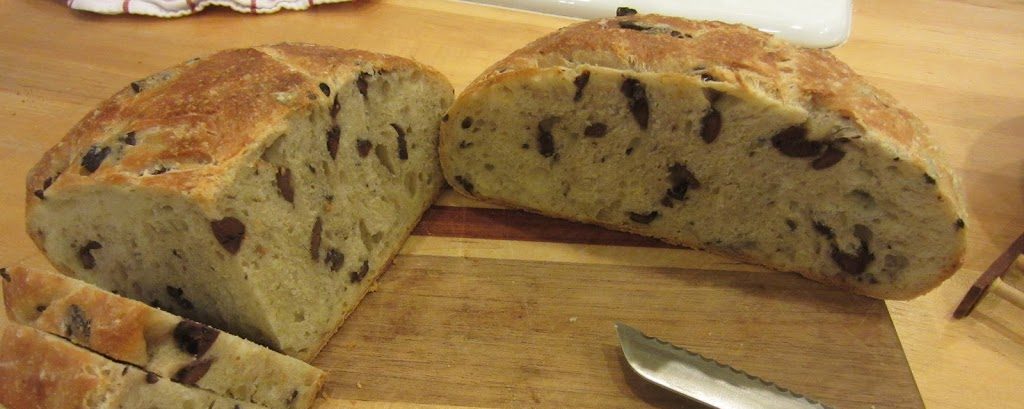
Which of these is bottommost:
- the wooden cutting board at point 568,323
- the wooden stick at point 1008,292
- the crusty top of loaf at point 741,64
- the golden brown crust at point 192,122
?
the wooden cutting board at point 568,323

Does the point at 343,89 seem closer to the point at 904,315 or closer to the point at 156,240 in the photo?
the point at 156,240

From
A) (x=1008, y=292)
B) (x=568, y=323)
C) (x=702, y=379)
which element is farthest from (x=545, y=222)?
(x=1008, y=292)

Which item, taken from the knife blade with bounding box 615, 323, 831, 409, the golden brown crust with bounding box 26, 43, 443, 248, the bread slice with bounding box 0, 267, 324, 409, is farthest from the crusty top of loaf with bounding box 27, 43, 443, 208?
the knife blade with bounding box 615, 323, 831, 409

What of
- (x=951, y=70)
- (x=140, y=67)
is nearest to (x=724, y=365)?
(x=951, y=70)

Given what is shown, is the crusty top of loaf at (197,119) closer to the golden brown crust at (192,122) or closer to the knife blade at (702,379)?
the golden brown crust at (192,122)

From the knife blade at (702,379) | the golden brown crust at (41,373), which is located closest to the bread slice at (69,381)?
the golden brown crust at (41,373)

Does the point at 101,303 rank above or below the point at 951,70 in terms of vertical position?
below
